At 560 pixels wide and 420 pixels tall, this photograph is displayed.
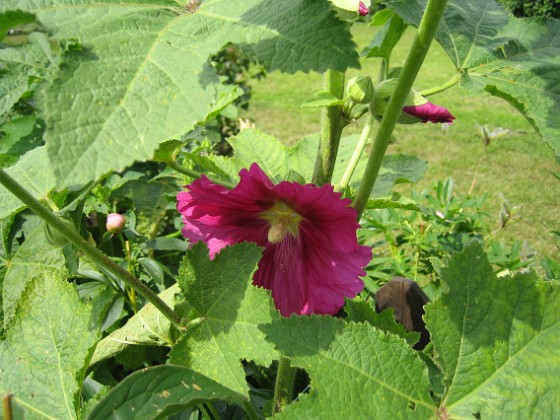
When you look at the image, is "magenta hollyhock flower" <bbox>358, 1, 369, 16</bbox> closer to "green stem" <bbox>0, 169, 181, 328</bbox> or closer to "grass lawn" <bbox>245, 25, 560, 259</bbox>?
"green stem" <bbox>0, 169, 181, 328</bbox>

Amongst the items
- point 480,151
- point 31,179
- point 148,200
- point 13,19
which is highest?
point 13,19

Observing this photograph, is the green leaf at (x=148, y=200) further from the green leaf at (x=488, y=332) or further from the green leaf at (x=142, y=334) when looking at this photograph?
the green leaf at (x=488, y=332)

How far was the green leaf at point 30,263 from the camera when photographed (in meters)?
0.92

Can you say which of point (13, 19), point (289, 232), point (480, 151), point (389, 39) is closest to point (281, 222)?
point (289, 232)

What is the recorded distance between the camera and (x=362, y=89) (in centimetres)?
61

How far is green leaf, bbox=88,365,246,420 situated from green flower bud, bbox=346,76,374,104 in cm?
32

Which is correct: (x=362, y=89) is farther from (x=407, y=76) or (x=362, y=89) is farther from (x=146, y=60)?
(x=146, y=60)

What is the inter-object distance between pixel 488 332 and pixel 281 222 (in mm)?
269

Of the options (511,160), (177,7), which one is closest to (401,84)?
(177,7)

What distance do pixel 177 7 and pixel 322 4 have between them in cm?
13

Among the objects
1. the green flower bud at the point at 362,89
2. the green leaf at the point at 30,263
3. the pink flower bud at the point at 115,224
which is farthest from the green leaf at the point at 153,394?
the pink flower bud at the point at 115,224

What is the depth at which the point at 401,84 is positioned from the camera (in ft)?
1.61

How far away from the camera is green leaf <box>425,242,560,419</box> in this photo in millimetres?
560

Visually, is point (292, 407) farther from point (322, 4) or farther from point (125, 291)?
point (125, 291)
